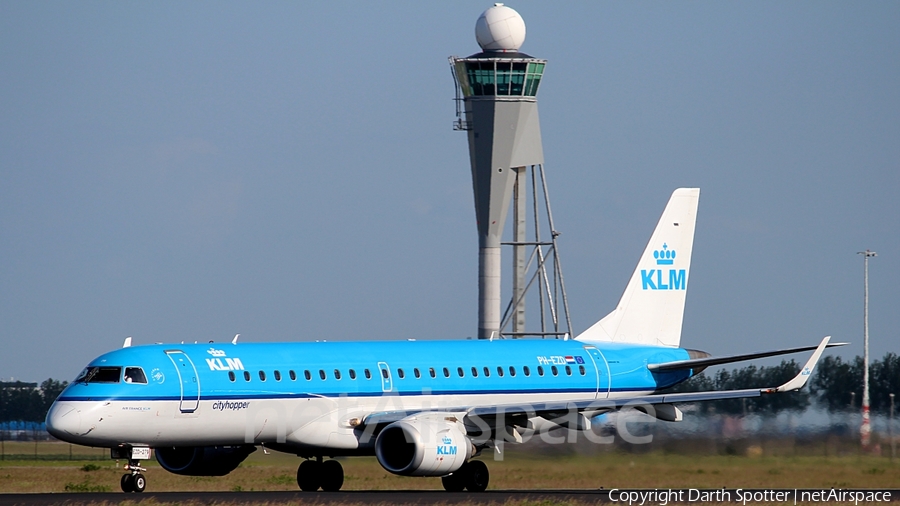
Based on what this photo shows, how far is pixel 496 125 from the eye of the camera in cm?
7425

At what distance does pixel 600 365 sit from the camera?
41.4m

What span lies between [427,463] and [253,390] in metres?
4.32

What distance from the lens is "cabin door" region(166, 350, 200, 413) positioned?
3381cm

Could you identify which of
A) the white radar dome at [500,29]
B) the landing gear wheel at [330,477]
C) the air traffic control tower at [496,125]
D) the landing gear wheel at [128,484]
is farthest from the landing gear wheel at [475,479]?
the white radar dome at [500,29]

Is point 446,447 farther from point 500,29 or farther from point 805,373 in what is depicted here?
point 500,29

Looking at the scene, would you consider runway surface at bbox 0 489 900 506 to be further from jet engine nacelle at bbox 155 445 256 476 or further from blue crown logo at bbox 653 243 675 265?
blue crown logo at bbox 653 243 675 265

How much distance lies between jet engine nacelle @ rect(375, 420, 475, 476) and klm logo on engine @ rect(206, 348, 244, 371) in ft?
12.0

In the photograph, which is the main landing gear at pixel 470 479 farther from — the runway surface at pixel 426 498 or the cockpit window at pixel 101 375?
the cockpit window at pixel 101 375

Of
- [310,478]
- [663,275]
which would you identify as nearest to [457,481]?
[310,478]

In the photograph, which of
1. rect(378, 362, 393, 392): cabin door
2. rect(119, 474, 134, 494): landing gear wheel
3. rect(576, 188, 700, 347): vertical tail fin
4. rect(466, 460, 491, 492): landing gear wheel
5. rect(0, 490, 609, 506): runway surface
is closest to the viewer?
rect(0, 490, 609, 506): runway surface

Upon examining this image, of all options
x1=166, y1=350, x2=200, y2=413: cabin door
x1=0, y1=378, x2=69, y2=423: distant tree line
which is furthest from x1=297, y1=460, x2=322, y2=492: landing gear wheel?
x1=0, y1=378, x2=69, y2=423: distant tree line

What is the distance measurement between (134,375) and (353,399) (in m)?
5.53

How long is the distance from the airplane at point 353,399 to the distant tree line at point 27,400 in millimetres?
49657

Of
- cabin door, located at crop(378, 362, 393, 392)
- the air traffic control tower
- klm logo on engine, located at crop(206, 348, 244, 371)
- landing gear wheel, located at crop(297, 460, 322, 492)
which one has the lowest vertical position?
landing gear wheel, located at crop(297, 460, 322, 492)
